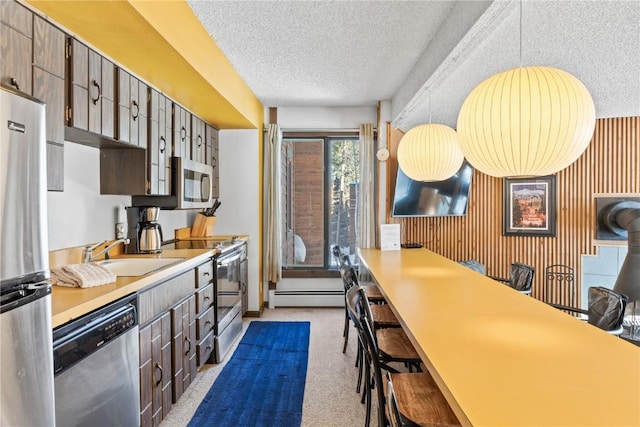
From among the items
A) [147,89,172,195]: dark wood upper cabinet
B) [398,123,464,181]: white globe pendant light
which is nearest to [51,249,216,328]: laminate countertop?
[147,89,172,195]: dark wood upper cabinet

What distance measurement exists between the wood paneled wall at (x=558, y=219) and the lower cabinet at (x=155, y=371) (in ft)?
10.7

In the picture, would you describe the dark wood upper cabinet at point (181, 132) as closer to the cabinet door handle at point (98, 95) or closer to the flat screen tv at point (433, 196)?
the cabinet door handle at point (98, 95)

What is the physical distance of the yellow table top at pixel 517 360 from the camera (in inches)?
39.5

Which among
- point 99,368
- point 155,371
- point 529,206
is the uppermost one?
point 529,206

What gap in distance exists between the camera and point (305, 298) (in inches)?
203

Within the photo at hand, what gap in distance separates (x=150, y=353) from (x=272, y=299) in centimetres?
301

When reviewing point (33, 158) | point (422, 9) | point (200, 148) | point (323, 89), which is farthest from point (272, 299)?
point (33, 158)

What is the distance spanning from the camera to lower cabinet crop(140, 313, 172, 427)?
2.09 metres

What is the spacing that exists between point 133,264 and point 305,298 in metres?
2.78

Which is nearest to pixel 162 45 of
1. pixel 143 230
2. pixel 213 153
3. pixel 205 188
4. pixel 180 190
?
pixel 180 190

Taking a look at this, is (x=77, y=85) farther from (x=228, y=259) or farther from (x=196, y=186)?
(x=228, y=259)

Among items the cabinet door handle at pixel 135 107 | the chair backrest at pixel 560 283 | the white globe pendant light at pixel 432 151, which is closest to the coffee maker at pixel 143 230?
the cabinet door handle at pixel 135 107

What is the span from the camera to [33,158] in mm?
1177

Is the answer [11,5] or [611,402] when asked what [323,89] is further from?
[611,402]
